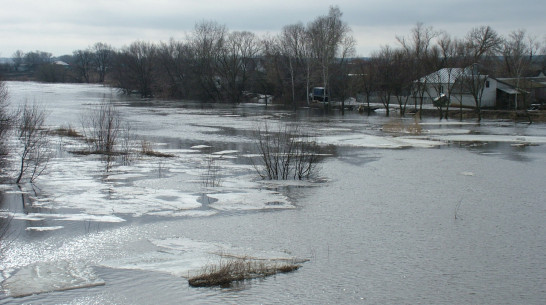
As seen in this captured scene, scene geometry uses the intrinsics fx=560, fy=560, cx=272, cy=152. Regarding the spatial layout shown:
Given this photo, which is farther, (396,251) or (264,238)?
(264,238)

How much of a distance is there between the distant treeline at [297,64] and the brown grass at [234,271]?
46.2 meters

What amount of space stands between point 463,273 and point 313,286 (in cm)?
272

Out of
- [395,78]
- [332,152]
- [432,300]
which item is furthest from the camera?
[395,78]

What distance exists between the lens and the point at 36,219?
41.0 feet

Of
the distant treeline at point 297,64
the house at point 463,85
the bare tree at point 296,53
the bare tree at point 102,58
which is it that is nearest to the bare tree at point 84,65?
the bare tree at point 102,58

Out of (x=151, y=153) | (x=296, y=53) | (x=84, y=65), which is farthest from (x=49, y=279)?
(x=84, y=65)

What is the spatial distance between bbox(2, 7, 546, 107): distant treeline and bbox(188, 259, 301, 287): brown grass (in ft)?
152

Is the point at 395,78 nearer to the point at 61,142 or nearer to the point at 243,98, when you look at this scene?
the point at 243,98

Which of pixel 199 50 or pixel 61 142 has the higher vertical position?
pixel 199 50

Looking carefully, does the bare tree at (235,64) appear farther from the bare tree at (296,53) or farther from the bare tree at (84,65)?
the bare tree at (84,65)

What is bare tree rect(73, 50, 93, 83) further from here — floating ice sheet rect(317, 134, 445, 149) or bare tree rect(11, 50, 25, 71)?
floating ice sheet rect(317, 134, 445, 149)

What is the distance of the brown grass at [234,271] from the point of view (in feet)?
29.9

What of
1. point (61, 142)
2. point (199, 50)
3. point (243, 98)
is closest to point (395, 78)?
point (243, 98)

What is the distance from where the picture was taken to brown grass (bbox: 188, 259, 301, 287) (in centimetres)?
912
